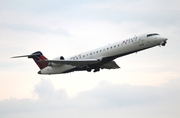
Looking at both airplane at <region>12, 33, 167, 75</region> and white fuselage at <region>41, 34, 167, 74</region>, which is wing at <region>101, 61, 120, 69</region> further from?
white fuselage at <region>41, 34, 167, 74</region>

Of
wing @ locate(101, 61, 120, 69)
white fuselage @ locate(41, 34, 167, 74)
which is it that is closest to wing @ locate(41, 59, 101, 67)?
white fuselage @ locate(41, 34, 167, 74)

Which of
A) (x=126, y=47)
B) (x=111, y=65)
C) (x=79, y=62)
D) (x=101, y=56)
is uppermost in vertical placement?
(x=111, y=65)

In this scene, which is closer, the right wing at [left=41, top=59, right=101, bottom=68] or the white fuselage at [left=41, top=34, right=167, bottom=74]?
the white fuselage at [left=41, top=34, right=167, bottom=74]

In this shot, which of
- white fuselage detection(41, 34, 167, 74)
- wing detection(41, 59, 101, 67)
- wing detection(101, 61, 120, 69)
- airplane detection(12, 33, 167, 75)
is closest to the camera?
white fuselage detection(41, 34, 167, 74)

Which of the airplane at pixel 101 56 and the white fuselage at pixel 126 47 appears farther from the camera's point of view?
the airplane at pixel 101 56

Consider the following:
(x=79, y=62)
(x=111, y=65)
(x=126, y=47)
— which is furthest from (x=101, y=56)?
(x=111, y=65)

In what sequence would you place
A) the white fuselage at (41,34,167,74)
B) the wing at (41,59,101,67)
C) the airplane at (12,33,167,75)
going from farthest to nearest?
the wing at (41,59,101,67) → the airplane at (12,33,167,75) → the white fuselage at (41,34,167,74)

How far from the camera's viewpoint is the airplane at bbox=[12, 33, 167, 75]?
46656 mm

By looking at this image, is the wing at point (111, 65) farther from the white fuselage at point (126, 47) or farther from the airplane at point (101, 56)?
the white fuselage at point (126, 47)

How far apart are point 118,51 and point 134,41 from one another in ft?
6.76

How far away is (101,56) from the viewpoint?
48.6 m

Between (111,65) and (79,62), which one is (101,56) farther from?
(111,65)

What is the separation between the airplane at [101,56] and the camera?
153ft

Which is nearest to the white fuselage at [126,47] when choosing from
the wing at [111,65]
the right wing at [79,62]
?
the right wing at [79,62]
